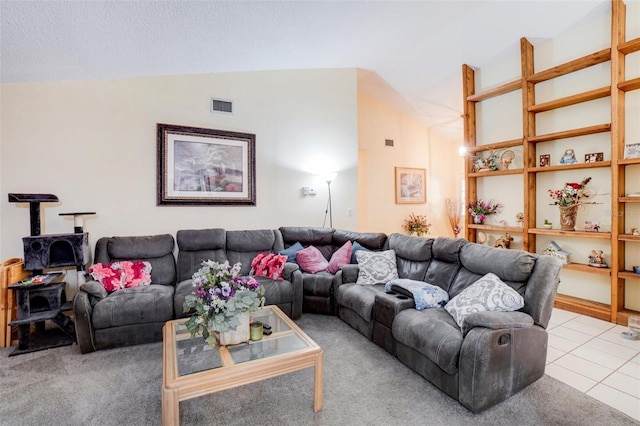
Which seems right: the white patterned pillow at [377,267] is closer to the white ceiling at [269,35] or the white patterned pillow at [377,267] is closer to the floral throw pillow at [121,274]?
the floral throw pillow at [121,274]

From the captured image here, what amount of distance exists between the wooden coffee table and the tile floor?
1.93 metres

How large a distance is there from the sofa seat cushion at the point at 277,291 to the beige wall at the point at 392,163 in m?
3.01

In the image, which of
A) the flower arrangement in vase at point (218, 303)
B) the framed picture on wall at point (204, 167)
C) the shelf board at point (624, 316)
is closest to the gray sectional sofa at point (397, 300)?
the framed picture on wall at point (204, 167)

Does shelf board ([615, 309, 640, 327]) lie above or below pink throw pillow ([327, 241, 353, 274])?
below

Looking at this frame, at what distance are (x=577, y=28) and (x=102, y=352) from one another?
6130 millimetres

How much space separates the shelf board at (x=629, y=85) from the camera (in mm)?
3132

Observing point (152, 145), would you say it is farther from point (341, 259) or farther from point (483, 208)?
point (483, 208)

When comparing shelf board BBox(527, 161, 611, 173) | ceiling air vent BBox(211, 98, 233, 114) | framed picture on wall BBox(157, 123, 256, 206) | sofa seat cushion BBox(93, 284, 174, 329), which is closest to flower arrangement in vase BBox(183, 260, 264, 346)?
sofa seat cushion BBox(93, 284, 174, 329)

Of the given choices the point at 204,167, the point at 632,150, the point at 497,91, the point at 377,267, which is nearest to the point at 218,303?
the point at 377,267

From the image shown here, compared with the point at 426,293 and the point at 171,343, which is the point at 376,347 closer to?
the point at 426,293

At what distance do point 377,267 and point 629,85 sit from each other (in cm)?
323

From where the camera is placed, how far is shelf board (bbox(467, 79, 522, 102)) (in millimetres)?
4171

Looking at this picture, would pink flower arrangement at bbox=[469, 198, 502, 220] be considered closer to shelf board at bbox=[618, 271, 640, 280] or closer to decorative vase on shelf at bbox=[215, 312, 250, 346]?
shelf board at bbox=[618, 271, 640, 280]

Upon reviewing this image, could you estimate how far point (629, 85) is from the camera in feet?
10.5
